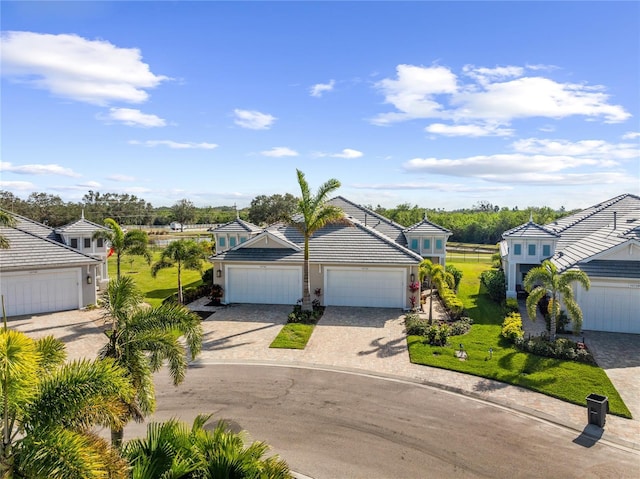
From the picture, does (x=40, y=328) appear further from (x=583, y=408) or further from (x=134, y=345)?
(x=583, y=408)

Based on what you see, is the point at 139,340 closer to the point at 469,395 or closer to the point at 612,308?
the point at 469,395

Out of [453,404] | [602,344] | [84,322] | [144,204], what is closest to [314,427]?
[453,404]

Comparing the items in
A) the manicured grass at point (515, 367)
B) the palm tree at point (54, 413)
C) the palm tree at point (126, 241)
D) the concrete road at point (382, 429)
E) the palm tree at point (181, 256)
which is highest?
the palm tree at point (126, 241)

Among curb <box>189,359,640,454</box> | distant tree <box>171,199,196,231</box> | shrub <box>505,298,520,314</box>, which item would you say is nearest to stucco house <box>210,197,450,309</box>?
shrub <box>505,298,520,314</box>

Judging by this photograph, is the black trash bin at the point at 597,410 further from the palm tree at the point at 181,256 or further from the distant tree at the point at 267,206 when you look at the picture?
the distant tree at the point at 267,206

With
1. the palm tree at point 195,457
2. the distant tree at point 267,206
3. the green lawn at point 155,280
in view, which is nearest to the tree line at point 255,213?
the distant tree at point 267,206
